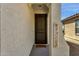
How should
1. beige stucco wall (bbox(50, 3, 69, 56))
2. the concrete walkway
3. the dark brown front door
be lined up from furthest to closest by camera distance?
the dark brown front door → the concrete walkway → beige stucco wall (bbox(50, 3, 69, 56))

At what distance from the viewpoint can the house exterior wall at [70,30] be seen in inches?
Result: 137

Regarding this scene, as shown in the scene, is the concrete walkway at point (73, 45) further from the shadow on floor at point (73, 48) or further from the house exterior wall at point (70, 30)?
the house exterior wall at point (70, 30)

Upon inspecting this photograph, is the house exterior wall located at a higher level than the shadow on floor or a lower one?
higher

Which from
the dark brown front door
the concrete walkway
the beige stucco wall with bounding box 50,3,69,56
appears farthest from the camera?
the dark brown front door

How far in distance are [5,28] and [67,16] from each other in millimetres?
1981

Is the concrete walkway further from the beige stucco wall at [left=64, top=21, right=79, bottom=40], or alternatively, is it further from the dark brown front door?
the dark brown front door

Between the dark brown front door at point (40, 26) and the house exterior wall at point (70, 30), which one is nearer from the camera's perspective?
the house exterior wall at point (70, 30)

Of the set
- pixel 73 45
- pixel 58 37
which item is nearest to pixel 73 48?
pixel 73 45

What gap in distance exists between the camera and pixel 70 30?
3605 millimetres

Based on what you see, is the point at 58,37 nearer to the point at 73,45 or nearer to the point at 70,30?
the point at 70,30

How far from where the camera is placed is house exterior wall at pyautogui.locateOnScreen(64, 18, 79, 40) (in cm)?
349

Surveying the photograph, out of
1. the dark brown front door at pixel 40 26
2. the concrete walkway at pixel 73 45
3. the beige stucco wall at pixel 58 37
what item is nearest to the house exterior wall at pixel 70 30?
the concrete walkway at pixel 73 45

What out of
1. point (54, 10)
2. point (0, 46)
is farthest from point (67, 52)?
point (0, 46)

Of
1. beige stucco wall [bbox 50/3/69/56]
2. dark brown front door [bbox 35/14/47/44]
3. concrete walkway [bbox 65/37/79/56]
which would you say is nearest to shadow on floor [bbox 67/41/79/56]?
concrete walkway [bbox 65/37/79/56]
